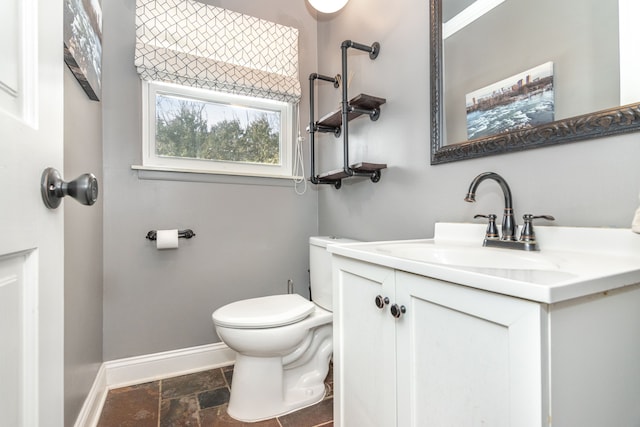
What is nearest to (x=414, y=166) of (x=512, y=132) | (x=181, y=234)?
(x=512, y=132)

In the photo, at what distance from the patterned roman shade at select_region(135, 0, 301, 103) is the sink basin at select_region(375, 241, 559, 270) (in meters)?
1.38

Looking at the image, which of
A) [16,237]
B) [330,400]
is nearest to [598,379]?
[16,237]

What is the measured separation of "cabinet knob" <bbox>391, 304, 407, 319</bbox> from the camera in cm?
73

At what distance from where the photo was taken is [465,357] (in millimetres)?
588

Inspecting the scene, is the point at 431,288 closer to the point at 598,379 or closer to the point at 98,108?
the point at 598,379

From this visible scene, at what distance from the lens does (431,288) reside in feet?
2.17

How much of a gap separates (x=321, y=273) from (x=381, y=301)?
87 centimetres

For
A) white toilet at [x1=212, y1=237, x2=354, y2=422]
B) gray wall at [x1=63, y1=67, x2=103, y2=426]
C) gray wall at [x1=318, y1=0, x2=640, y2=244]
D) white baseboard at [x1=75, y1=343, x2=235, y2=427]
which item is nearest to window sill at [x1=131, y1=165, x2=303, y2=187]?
gray wall at [x1=63, y1=67, x2=103, y2=426]

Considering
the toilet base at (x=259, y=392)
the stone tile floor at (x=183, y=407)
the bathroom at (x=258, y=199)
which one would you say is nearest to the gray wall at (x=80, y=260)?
the bathroom at (x=258, y=199)

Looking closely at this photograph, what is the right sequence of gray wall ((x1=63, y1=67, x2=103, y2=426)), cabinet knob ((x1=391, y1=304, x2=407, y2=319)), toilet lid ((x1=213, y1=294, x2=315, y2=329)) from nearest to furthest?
1. cabinet knob ((x1=391, y1=304, x2=407, y2=319))
2. gray wall ((x1=63, y1=67, x2=103, y2=426))
3. toilet lid ((x1=213, y1=294, x2=315, y2=329))

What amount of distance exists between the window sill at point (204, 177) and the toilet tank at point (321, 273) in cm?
51

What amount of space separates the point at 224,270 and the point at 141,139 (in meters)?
0.87

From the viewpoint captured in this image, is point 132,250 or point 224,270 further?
point 224,270

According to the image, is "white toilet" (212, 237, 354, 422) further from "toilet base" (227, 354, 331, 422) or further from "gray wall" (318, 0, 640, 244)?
"gray wall" (318, 0, 640, 244)
